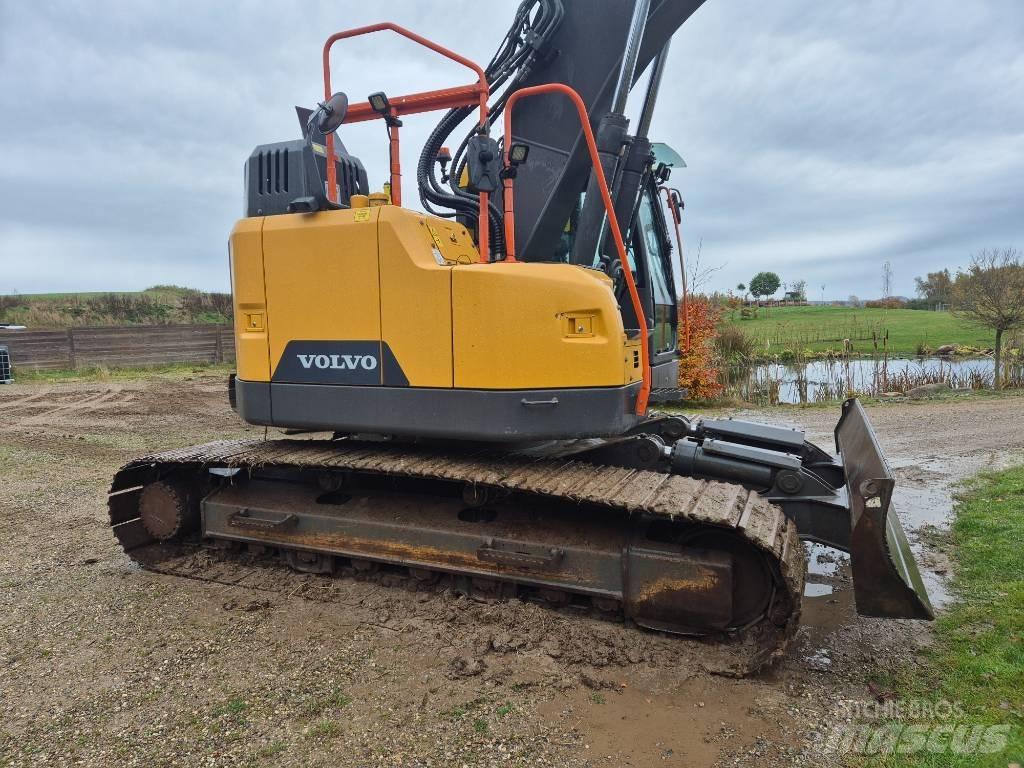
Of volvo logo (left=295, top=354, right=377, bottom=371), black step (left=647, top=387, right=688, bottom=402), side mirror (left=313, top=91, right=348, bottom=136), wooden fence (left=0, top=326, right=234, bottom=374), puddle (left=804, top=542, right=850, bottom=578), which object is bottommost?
puddle (left=804, top=542, right=850, bottom=578)

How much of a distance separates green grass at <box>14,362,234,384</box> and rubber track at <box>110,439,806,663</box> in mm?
15917

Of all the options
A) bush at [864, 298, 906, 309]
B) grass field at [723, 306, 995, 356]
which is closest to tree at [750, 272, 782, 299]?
bush at [864, 298, 906, 309]

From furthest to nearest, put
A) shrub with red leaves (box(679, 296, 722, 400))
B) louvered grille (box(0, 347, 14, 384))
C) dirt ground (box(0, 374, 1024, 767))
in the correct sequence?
louvered grille (box(0, 347, 14, 384))
shrub with red leaves (box(679, 296, 722, 400))
dirt ground (box(0, 374, 1024, 767))

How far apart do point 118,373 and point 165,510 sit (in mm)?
17215

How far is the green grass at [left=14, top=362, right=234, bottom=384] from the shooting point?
17797 millimetres

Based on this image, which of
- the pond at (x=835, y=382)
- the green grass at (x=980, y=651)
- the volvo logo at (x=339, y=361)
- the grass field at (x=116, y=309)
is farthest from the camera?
the grass field at (x=116, y=309)

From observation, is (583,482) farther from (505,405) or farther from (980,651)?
(980,651)

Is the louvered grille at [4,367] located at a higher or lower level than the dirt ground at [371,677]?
higher

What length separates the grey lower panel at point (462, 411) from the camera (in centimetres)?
347

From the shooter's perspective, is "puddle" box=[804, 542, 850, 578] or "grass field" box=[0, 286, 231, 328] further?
"grass field" box=[0, 286, 231, 328]

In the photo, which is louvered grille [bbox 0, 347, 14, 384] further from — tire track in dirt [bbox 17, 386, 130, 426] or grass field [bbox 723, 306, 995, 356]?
grass field [bbox 723, 306, 995, 356]

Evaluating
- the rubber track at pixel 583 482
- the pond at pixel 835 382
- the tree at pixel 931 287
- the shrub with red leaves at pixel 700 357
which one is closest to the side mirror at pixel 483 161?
the rubber track at pixel 583 482

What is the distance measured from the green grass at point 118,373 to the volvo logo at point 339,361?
53.5 feet

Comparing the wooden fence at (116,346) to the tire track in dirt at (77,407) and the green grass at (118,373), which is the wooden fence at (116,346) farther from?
the tire track in dirt at (77,407)
